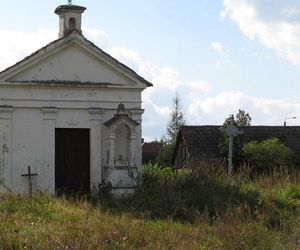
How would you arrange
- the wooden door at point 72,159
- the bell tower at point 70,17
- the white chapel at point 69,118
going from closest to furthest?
the white chapel at point 69,118 < the wooden door at point 72,159 < the bell tower at point 70,17

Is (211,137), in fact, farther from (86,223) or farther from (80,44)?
(86,223)

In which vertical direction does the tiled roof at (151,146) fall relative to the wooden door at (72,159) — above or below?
above

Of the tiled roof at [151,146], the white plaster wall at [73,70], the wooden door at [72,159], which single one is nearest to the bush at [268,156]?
the white plaster wall at [73,70]

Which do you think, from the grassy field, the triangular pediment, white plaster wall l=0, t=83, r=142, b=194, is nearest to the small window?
the triangular pediment

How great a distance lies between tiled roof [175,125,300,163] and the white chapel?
51.8 ft

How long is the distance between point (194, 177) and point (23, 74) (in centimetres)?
596

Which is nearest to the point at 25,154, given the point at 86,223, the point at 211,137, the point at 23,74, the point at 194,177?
the point at 23,74

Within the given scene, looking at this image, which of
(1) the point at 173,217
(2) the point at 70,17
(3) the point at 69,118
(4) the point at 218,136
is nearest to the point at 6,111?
(3) the point at 69,118

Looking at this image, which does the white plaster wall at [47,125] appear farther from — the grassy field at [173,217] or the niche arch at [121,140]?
the grassy field at [173,217]

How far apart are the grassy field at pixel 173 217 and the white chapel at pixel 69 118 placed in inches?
65.5

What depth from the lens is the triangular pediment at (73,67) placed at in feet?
57.8

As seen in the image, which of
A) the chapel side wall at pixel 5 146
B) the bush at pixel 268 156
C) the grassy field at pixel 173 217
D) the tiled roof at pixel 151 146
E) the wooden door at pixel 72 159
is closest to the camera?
the grassy field at pixel 173 217

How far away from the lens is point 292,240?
33.0 feet

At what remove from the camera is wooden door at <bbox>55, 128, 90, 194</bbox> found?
18.1 m
